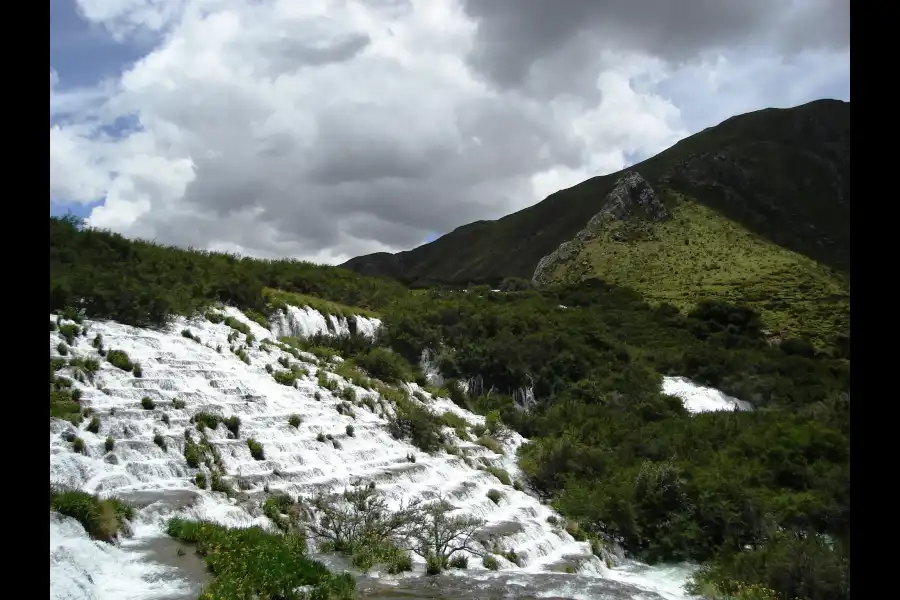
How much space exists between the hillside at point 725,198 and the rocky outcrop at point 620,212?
298 inches

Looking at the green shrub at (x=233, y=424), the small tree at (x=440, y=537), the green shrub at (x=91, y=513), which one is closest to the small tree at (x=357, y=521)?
the small tree at (x=440, y=537)

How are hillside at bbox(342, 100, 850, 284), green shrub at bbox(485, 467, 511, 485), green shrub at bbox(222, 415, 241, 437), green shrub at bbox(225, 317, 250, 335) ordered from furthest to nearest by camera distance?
hillside at bbox(342, 100, 850, 284) → green shrub at bbox(225, 317, 250, 335) → green shrub at bbox(485, 467, 511, 485) → green shrub at bbox(222, 415, 241, 437)

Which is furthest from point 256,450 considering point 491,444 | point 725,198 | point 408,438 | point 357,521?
point 725,198

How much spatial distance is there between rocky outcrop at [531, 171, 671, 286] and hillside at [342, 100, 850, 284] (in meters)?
7.56

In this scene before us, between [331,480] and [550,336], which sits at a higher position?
[550,336]

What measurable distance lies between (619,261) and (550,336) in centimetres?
4114

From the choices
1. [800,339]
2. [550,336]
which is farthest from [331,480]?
[800,339]

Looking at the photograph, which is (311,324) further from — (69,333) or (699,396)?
(699,396)

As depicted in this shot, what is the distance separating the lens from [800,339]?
43562 millimetres

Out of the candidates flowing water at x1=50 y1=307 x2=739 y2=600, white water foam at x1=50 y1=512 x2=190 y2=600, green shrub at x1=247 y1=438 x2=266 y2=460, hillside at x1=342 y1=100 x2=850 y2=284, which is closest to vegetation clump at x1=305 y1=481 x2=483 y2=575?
flowing water at x1=50 y1=307 x2=739 y2=600

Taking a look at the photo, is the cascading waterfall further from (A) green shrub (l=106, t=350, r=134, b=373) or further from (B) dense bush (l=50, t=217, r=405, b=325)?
(A) green shrub (l=106, t=350, r=134, b=373)

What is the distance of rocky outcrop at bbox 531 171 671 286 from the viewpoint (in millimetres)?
82438

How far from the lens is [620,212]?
85375 millimetres
